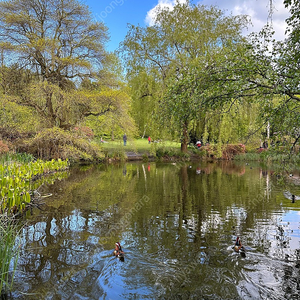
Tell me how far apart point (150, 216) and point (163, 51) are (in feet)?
55.0

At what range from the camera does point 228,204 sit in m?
8.79

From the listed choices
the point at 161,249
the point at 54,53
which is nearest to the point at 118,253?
the point at 161,249

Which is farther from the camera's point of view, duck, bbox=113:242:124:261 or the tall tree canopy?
the tall tree canopy

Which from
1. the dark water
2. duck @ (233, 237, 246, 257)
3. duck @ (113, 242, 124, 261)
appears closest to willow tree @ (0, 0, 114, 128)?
the dark water

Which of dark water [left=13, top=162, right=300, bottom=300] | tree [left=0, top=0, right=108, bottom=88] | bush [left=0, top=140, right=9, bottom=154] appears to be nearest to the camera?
dark water [left=13, top=162, right=300, bottom=300]

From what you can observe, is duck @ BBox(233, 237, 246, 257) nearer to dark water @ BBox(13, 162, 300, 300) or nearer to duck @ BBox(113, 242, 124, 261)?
dark water @ BBox(13, 162, 300, 300)

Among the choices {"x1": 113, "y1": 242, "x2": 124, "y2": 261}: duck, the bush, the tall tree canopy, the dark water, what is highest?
the tall tree canopy

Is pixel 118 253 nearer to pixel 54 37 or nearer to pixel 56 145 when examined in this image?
pixel 56 145

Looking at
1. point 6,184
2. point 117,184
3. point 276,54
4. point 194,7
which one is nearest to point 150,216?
point 6,184

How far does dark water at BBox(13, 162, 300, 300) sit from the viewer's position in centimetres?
377

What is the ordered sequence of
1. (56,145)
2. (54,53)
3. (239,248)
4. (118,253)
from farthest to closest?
(56,145), (54,53), (239,248), (118,253)

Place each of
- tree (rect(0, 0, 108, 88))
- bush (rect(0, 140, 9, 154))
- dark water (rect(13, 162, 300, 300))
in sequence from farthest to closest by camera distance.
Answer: tree (rect(0, 0, 108, 88)), bush (rect(0, 140, 9, 154)), dark water (rect(13, 162, 300, 300))

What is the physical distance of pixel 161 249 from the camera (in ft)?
16.5

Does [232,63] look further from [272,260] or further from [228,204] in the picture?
[228,204]
